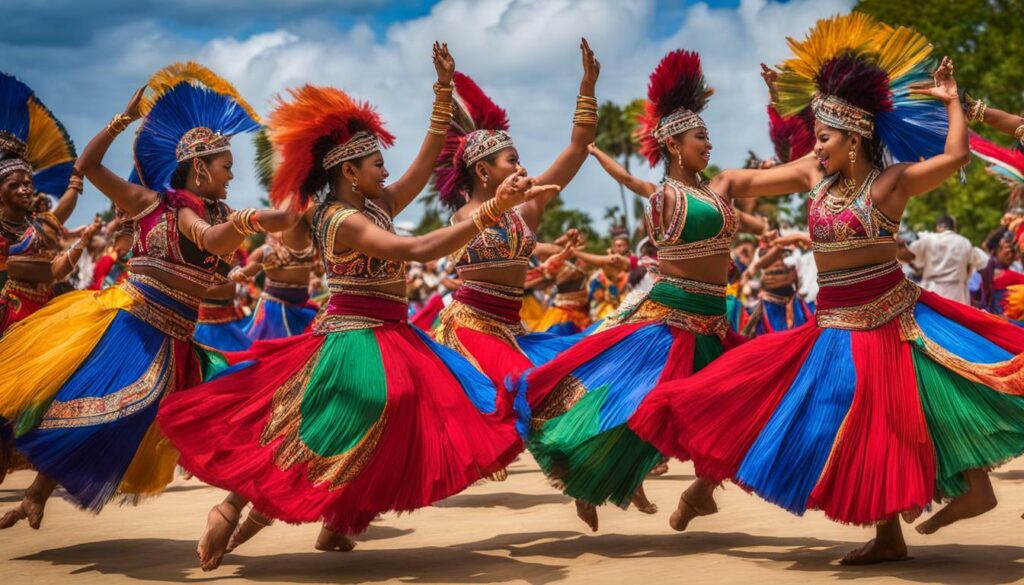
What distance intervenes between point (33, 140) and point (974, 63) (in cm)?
3083

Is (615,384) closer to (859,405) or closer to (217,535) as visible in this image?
(859,405)

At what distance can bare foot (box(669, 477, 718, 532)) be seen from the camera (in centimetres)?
673

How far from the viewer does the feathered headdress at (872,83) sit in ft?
20.5

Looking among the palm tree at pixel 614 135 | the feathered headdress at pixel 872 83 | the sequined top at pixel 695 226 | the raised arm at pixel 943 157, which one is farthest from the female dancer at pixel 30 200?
the palm tree at pixel 614 135

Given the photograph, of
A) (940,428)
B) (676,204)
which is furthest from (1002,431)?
Answer: (676,204)

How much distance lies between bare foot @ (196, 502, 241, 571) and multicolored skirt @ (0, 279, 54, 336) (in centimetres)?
360

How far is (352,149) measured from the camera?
665cm

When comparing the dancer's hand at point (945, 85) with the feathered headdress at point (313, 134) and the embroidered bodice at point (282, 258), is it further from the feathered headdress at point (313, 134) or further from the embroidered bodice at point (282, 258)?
the embroidered bodice at point (282, 258)

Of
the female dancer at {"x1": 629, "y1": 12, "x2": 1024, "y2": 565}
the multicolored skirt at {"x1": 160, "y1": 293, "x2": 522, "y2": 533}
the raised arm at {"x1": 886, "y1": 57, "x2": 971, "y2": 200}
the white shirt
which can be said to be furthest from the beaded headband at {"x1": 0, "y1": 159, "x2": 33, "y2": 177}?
the white shirt

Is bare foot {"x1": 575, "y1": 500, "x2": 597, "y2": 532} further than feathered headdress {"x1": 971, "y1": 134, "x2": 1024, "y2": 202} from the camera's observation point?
No

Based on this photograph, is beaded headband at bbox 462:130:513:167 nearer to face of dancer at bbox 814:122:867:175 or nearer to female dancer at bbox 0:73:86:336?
face of dancer at bbox 814:122:867:175

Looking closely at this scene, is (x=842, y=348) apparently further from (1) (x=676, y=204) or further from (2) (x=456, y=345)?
(2) (x=456, y=345)

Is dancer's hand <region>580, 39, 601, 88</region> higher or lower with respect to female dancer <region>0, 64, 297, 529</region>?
higher

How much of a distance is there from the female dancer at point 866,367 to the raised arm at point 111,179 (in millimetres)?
3165
